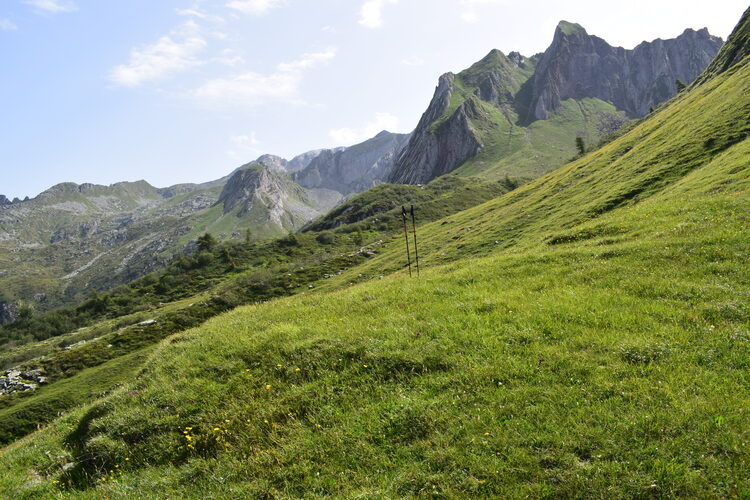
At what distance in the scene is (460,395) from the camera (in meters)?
9.80

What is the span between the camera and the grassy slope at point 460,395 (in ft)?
24.6

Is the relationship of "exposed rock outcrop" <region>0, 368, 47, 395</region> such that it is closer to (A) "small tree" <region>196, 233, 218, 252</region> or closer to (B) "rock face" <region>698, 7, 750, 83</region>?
(A) "small tree" <region>196, 233, 218, 252</region>

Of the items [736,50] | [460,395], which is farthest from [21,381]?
[736,50]

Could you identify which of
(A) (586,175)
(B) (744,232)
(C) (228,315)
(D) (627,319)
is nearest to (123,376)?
(C) (228,315)

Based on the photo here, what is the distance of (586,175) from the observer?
68562mm

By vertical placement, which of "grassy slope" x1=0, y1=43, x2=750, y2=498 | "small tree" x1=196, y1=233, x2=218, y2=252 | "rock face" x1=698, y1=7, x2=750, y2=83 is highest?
"rock face" x1=698, y1=7, x2=750, y2=83

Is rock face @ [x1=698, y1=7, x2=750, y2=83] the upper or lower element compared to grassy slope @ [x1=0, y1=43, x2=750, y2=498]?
upper

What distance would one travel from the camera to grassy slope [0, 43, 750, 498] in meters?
7.51

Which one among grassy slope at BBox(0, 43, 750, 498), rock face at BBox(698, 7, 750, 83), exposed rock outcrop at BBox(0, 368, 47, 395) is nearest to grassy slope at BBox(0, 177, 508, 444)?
exposed rock outcrop at BBox(0, 368, 47, 395)

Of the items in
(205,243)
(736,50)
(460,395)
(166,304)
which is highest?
(736,50)

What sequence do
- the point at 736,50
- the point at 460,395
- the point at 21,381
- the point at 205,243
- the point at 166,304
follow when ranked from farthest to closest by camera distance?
1. the point at 205,243
2. the point at 166,304
3. the point at 736,50
4. the point at 21,381
5. the point at 460,395

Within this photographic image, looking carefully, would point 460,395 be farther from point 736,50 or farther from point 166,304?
point 736,50

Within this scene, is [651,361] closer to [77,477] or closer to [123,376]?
[77,477]

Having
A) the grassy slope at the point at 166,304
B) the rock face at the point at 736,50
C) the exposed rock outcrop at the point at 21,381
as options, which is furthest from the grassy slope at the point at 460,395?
the rock face at the point at 736,50
